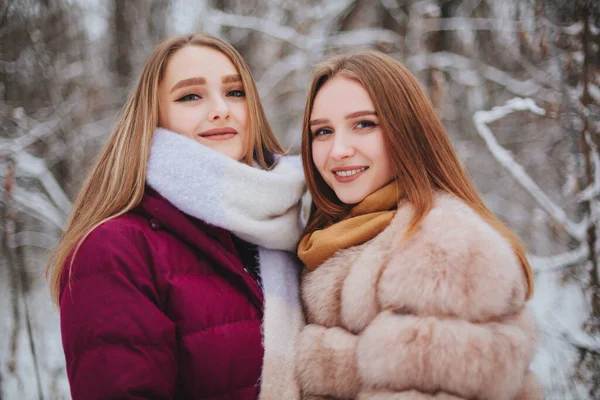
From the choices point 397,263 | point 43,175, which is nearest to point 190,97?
point 397,263

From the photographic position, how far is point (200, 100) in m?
1.71

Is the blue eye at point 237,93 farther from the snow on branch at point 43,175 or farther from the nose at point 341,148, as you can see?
the snow on branch at point 43,175

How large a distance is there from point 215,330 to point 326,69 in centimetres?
100

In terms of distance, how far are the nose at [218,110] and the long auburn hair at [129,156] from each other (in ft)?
0.45

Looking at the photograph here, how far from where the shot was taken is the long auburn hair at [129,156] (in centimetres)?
151

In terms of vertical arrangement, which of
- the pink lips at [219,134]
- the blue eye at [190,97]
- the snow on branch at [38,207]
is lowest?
the snow on branch at [38,207]

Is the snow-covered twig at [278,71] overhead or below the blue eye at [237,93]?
overhead

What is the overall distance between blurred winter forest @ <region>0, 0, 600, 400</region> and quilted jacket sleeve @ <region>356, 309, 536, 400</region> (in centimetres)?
221

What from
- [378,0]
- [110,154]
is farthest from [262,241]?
[378,0]

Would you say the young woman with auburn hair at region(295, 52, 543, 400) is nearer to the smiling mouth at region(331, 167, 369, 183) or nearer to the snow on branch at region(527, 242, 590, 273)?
the smiling mouth at region(331, 167, 369, 183)

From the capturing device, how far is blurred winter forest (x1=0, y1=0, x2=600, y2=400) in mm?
3162

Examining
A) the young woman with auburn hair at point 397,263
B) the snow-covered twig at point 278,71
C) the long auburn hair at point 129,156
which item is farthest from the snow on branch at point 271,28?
the young woman with auburn hair at point 397,263

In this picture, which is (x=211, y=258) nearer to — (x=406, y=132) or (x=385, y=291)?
(x=385, y=291)

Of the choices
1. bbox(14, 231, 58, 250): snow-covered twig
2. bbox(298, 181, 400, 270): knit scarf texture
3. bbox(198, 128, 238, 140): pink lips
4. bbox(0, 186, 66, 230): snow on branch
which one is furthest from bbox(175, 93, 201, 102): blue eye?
bbox(14, 231, 58, 250): snow-covered twig
